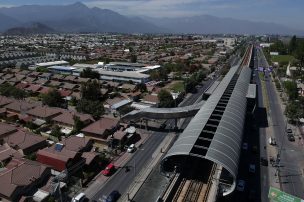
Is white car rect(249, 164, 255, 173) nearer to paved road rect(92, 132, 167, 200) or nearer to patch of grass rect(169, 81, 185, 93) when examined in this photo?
paved road rect(92, 132, 167, 200)

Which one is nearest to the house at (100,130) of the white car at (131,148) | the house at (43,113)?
the white car at (131,148)

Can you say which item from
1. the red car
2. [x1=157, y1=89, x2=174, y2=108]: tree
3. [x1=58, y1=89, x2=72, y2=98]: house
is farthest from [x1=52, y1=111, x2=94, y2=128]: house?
[x1=58, y1=89, x2=72, y2=98]: house

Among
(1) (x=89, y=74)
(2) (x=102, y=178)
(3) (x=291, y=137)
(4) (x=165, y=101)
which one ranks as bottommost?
(2) (x=102, y=178)

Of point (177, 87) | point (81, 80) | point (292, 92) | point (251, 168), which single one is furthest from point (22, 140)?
point (292, 92)

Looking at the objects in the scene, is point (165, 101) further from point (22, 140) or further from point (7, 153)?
point (7, 153)

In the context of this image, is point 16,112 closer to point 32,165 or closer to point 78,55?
point 32,165
